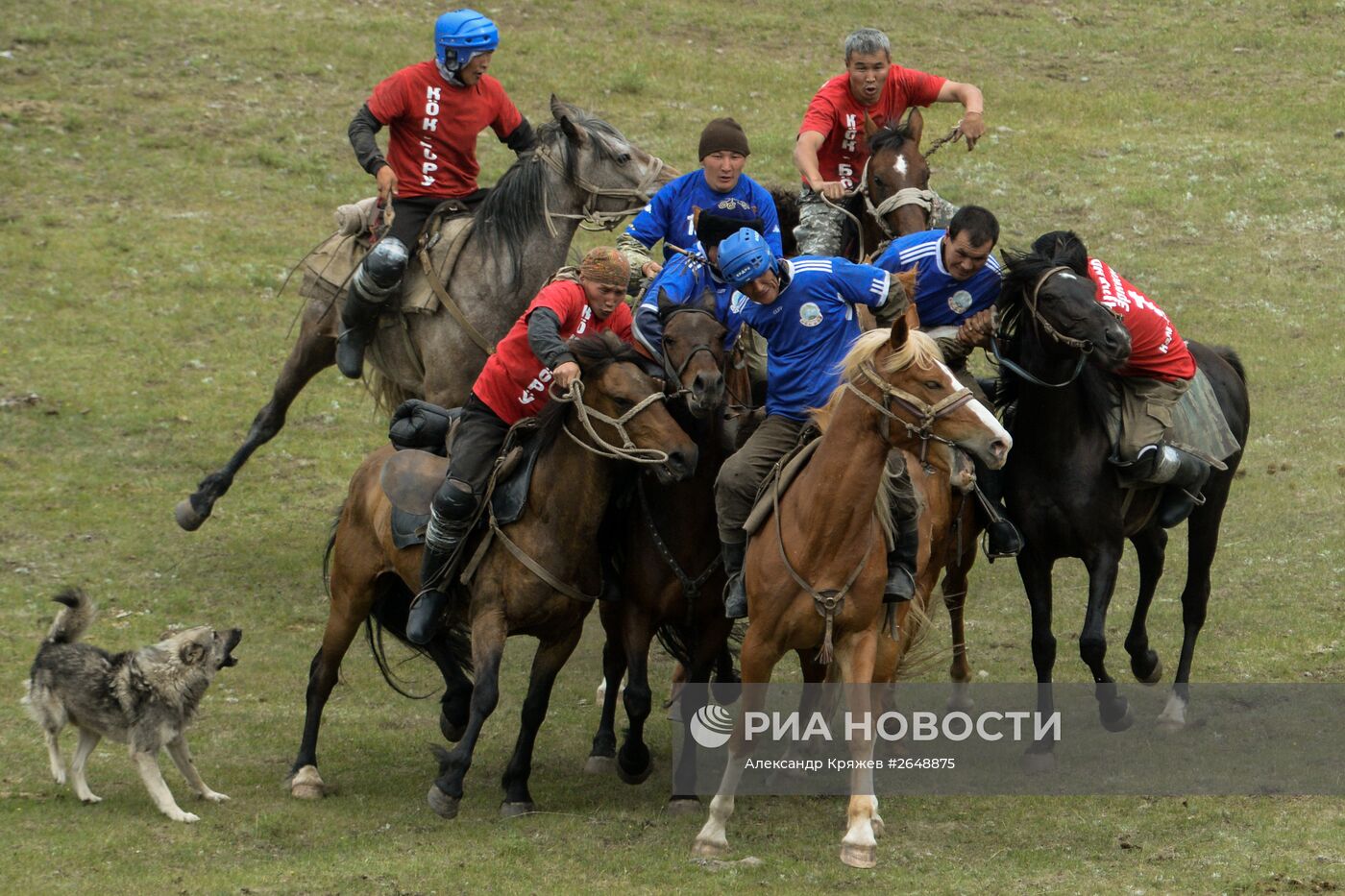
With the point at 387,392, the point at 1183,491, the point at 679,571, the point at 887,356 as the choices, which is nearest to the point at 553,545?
the point at 679,571

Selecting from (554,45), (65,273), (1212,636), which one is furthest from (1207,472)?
(554,45)

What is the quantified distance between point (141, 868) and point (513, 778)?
1.91 m

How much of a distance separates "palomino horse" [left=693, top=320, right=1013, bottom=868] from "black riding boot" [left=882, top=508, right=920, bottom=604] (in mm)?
128

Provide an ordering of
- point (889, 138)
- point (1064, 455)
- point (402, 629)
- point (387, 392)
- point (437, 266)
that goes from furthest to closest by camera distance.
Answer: point (387, 392) → point (437, 266) → point (889, 138) → point (402, 629) → point (1064, 455)

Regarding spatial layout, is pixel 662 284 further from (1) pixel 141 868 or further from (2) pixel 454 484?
(1) pixel 141 868

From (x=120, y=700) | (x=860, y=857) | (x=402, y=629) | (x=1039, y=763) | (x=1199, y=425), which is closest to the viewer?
(x=860, y=857)

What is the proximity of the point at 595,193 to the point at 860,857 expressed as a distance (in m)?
5.03

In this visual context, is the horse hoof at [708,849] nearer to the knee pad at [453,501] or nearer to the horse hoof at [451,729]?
the knee pad at [453,501]

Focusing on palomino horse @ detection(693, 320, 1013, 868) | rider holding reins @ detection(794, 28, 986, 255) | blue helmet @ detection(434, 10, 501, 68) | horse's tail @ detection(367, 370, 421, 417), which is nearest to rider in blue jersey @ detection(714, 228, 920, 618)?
palomino horse @ detection(693, 320, 1013, 868)

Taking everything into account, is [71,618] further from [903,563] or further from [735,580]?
[903,563]

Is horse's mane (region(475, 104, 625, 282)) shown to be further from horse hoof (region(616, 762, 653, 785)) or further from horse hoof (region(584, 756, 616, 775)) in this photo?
horse hoof (region(616, 762, 653, 785))

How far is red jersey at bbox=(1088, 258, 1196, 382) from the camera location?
9.70 m

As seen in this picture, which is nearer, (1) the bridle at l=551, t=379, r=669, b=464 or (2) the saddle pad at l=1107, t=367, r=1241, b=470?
(1) the bridle at l=551, t=379, r=669, b=464

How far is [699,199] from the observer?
10.1 metres
